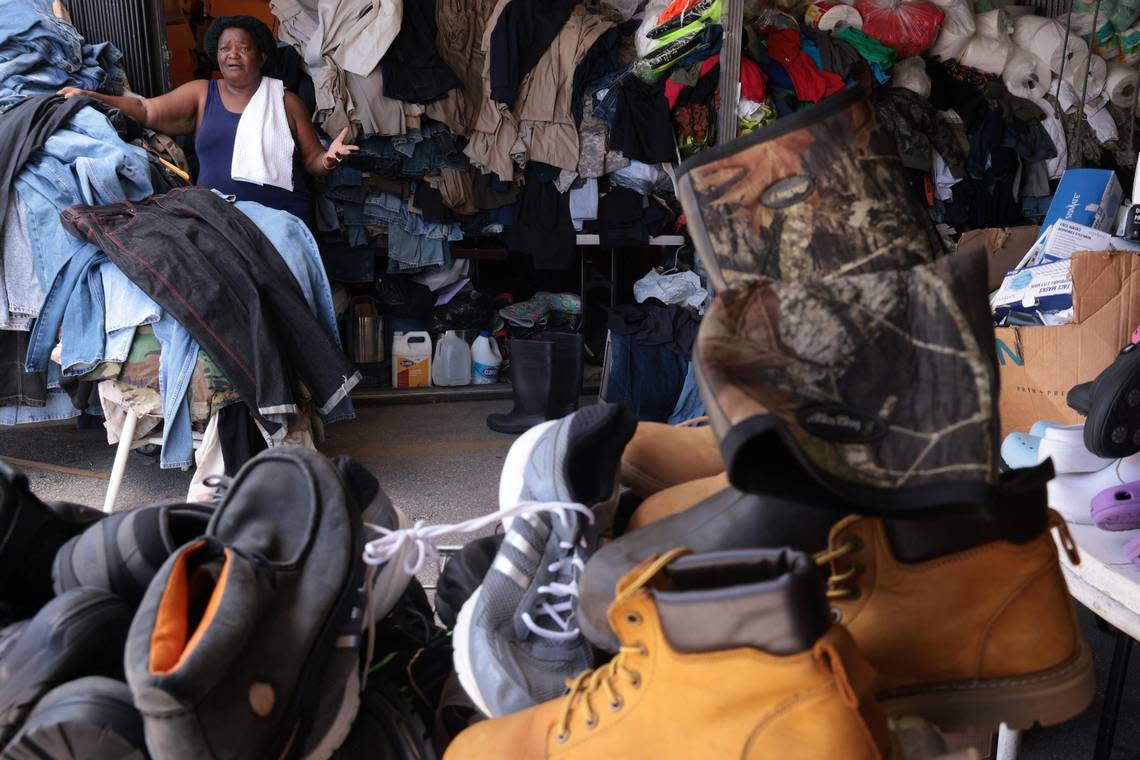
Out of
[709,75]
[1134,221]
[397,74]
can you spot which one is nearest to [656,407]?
[709,75]

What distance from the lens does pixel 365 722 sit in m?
0.74

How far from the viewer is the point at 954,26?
429 cm

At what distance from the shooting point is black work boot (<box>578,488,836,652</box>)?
625mm

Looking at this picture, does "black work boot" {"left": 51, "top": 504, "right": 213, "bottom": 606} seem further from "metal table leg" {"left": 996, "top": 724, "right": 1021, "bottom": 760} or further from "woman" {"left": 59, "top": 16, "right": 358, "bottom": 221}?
"woman" {"left": 59, "top": 16, "right": 358, "bottom": 221}

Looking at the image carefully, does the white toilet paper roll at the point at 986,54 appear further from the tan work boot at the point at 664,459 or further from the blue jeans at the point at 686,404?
the tan work boot at the point at 664,459

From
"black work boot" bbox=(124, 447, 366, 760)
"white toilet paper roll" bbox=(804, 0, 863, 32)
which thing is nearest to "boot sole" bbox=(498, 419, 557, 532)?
"black work boot" bbox=(124, 447, 366, 760)

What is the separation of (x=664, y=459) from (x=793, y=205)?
331 millimetres

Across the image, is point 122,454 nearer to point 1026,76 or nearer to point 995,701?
point 995,701

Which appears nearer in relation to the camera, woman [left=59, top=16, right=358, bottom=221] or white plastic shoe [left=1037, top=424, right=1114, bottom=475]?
white plastic shoe [left=1037, top=424, right=1114, bottom=475]

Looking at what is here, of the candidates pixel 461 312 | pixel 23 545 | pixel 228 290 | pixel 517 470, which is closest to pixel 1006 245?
pixel 461 312

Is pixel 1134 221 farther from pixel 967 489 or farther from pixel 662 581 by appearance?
pixel 662 581

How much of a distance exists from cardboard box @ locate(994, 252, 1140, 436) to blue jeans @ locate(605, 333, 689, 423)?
192cm

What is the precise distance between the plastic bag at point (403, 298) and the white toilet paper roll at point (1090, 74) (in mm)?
3591

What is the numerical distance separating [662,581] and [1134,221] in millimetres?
1811
